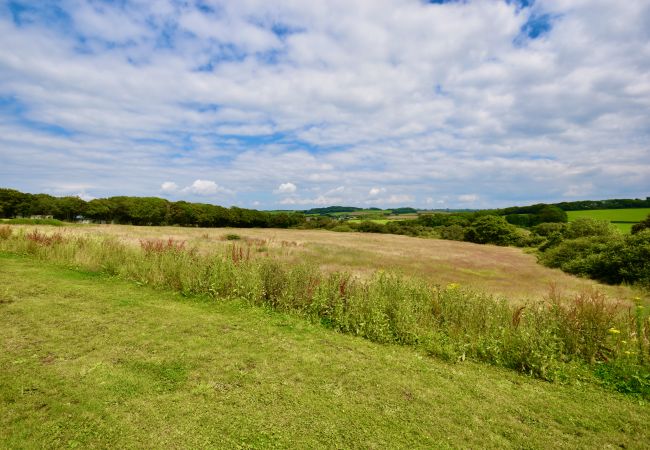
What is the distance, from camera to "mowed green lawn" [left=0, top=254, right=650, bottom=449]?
145 inches

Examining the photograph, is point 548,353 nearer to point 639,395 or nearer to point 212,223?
point 639,395

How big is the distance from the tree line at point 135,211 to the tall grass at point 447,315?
63.4 m

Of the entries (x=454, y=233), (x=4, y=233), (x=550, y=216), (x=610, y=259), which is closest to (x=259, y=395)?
(x=4, y=233)

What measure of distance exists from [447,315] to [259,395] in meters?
4.89

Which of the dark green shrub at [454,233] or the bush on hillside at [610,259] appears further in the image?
the dark green shrub at [454,233]

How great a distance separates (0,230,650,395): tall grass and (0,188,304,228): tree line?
63.4m

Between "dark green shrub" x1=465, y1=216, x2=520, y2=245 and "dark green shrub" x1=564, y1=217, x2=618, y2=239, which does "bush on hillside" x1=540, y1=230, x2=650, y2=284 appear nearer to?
"dark green shrub" x1=564, y1=217, x2=618, y2=239

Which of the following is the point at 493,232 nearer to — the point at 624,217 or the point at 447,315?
the point at 624,217

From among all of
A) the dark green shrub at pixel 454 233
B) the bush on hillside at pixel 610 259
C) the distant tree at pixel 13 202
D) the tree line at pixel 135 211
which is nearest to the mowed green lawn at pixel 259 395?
the bush on hillside at pixel 610 259

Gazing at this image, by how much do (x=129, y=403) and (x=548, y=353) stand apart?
6667mm

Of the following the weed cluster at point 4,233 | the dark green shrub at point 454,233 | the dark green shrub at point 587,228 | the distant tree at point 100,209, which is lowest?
the dark green shrub at point 454,233

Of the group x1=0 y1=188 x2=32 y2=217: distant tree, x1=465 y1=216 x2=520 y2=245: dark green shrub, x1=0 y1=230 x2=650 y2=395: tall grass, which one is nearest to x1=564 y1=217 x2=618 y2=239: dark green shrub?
x1=465 y1=216 x2=520 y2=245: dark green shrub

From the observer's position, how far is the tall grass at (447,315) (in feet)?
19.4

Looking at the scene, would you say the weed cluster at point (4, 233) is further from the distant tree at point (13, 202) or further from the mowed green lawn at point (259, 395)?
the distant tree at point (13, 202)
